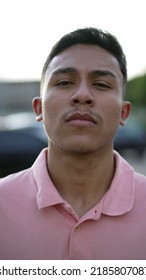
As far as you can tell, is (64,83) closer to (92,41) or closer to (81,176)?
(92,41)

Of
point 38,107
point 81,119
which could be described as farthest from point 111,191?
point 38,107

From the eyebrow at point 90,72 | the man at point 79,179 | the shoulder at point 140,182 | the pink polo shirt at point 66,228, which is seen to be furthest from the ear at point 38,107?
the shoulder at point 140,182

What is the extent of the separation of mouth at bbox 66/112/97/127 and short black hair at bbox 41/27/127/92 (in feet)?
1.41

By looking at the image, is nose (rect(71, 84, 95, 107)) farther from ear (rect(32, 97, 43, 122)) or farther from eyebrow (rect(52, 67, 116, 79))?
ear (rect(32, 97, 43, 122))

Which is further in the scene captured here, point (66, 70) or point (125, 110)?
point (125, 110)

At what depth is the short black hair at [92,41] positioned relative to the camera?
9.46 feet

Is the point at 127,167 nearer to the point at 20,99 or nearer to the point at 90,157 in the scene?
the point at 90,157

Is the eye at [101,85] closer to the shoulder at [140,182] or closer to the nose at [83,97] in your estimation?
the nose at [83,97]

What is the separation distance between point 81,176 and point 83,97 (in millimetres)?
484

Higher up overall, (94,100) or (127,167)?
(94,100)

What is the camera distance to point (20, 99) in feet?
199

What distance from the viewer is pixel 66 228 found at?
8.77ft

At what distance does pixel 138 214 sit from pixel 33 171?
672 mm
